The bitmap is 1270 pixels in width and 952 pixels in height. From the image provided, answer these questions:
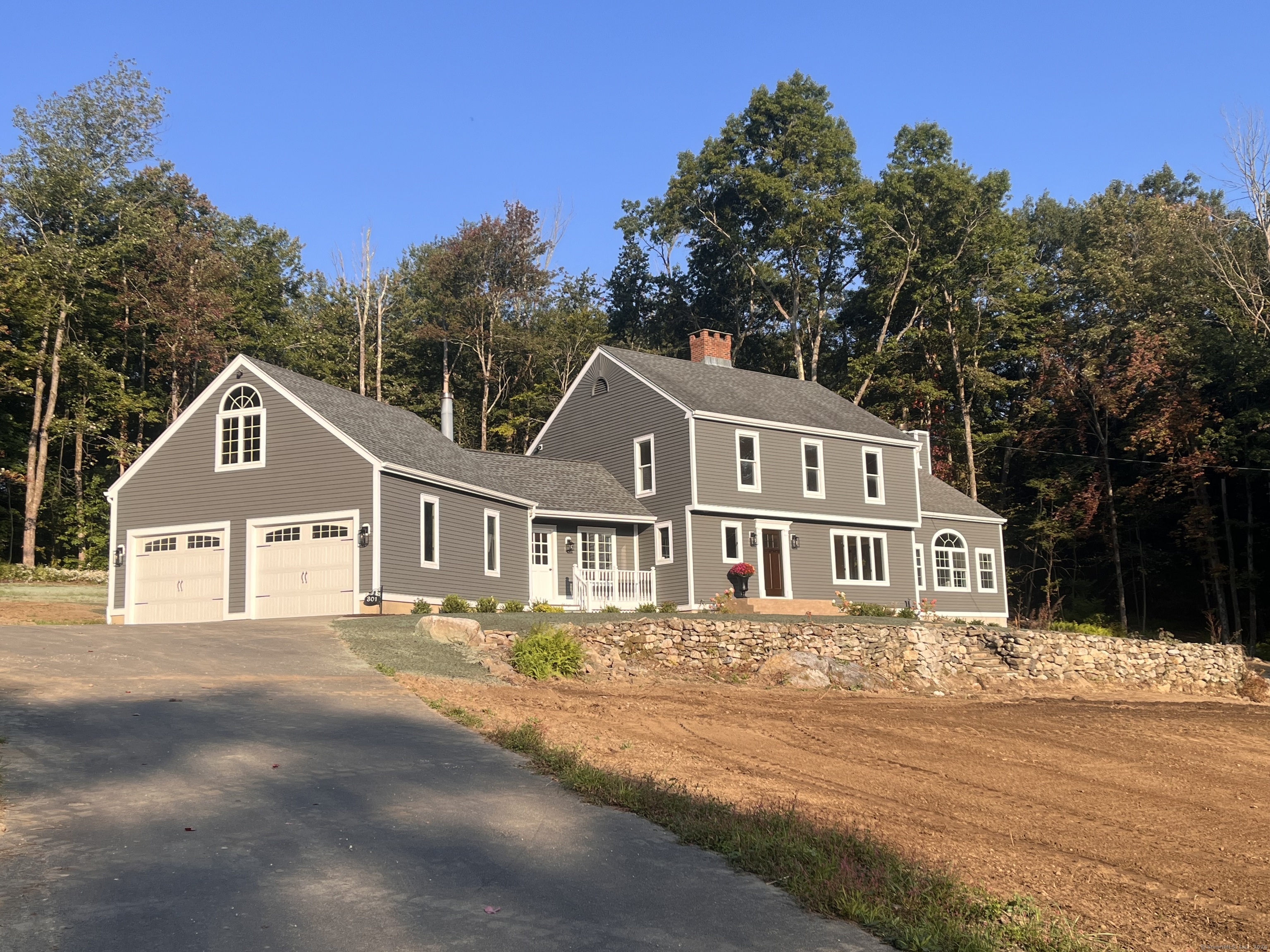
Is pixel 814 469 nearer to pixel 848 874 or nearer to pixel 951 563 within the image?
pixel 951 563

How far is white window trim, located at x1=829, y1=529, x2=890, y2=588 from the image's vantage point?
35.3 metres

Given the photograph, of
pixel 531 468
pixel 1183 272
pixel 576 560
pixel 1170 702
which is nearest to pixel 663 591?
pixel 576 560

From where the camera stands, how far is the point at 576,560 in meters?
32.5

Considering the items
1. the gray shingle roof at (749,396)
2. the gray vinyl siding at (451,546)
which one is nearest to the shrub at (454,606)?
the gray vinyl siding at (451,546)

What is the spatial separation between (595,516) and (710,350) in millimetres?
10956

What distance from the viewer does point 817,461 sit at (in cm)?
3562

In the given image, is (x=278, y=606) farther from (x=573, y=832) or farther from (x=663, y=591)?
(x=573, y=832)

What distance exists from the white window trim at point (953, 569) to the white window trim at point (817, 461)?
A: 583 cm

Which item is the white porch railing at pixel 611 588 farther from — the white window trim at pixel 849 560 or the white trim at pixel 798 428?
the white window trim at pixel 849 560

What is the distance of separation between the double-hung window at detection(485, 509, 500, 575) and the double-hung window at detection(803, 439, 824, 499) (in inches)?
404

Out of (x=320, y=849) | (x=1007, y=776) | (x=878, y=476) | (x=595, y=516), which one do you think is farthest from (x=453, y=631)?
(x=878, y=476)

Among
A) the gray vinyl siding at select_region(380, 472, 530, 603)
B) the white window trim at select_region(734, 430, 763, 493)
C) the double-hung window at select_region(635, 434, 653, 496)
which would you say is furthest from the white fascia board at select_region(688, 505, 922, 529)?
the gray vinyl siding at select_region(380, 472, 530, 603)

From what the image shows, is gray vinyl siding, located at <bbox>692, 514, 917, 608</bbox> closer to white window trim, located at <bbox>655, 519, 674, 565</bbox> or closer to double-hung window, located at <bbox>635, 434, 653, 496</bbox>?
white window trim, located at <bbox>655, 519, 674, 565</bbox>

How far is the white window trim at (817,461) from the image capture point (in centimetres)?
3509
